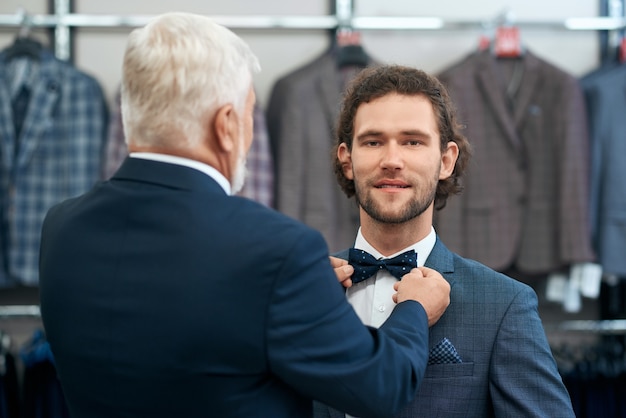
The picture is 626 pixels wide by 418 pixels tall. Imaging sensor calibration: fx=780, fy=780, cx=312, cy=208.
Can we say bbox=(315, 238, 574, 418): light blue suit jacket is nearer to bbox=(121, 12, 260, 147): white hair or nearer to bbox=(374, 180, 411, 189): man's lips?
bbox=(374, 180, 411, 189): man's lips

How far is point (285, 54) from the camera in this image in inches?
151

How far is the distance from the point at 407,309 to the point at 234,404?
344mm

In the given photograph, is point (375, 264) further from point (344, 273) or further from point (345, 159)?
point (345, 159)

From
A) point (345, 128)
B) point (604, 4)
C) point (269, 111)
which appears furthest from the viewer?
point (604, 4)

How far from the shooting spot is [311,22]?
372 cm

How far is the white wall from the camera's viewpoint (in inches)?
149

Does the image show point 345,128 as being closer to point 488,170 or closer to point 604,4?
point 488,170

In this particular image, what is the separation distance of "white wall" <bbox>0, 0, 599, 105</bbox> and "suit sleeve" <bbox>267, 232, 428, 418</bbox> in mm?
2687

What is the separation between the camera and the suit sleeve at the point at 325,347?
3.69 ft

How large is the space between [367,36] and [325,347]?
116 inches

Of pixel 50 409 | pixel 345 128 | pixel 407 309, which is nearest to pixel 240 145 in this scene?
pixel 407 309

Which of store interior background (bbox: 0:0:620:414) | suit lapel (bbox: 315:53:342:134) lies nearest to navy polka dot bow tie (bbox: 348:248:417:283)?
suit lapel (bbox: 315:53:342:134)

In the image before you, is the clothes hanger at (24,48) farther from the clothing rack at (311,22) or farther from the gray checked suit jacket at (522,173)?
the gray checked suit jacket at (522,173)

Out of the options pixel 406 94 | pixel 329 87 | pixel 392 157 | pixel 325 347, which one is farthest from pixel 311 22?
pixel 325 347
